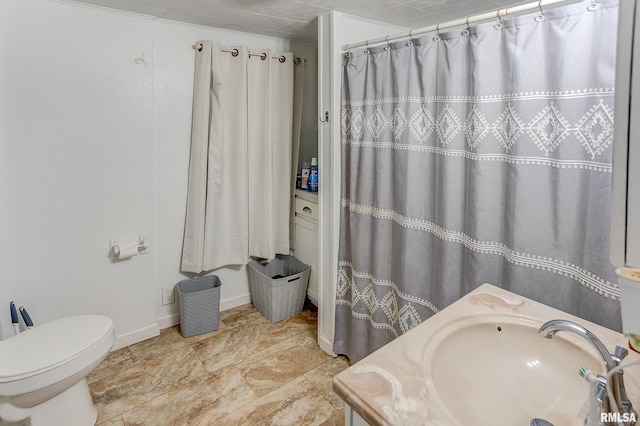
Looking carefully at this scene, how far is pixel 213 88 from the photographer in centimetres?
230

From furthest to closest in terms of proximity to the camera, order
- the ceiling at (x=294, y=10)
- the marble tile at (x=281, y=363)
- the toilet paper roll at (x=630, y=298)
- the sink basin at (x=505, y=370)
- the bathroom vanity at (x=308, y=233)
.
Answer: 1. the bathroom vanity at (x=308, y=233)
2. the marble tile at (x=281, y=363)
3. the ceiling at (x=294, y=10)
4. the sink basin at (x=505, y=370)
5. the toilet paper roll at (x=630, y=298)

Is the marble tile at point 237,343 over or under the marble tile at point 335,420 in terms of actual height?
over

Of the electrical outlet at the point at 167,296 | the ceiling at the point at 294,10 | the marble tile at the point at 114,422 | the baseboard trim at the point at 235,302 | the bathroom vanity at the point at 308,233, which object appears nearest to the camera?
the marble tile at the point at 114,422

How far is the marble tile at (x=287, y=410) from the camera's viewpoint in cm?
167

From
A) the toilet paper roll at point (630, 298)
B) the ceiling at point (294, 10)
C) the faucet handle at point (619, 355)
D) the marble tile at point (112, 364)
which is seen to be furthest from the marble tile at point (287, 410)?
the ceiling at point (294, 10)

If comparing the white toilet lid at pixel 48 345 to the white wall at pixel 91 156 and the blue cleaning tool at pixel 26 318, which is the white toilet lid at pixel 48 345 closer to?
the blue cleaning tool at pixel 26 318

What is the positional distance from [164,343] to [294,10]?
7.17ft

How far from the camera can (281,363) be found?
2098mm

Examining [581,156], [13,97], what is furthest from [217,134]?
[581,156]

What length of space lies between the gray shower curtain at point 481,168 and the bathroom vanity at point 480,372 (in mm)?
232

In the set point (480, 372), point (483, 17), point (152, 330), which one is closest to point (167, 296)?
point (152, 330)

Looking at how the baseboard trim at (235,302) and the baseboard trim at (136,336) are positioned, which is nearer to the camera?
the baseboard trim at (136,336)

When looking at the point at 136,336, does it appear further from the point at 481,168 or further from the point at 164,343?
the point at 481,168

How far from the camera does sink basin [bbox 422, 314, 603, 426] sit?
0.85 m
